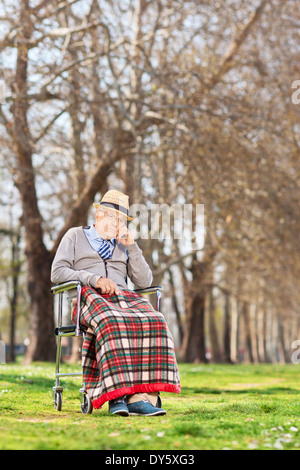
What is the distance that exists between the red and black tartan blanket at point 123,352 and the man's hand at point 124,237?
0.60 metres

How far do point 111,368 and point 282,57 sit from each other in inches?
514

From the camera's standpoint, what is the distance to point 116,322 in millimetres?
4980

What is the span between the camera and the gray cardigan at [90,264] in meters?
5.46

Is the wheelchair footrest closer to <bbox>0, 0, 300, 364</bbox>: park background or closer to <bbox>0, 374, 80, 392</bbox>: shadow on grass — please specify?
<bbox>0, 374, 80, 392</bbox>: shadow on grass

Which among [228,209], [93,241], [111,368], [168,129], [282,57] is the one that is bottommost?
[111,368]

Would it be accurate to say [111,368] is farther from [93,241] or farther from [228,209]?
[228,209]

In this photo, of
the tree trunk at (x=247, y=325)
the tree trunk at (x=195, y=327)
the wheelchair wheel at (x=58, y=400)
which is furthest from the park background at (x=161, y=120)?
the tree trunk at (x=247, y=325)

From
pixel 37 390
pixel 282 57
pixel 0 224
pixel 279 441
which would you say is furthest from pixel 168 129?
pixel 0 224

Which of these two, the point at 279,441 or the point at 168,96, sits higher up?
the point at 168,96

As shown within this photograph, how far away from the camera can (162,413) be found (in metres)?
4.85

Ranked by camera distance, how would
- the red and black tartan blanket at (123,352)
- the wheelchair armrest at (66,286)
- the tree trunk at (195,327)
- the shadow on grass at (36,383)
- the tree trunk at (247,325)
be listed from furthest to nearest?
the tree trunk at (247,325) < the tree trunk at (195,327) < the shadow on grass at (36,383) < the wheelchair armrest at (66,286) < the red and black tartan blanket at (123,352)

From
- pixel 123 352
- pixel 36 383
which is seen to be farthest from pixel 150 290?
pixel 36 383

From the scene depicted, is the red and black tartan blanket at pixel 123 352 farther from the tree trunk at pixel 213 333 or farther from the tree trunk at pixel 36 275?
the tree trunk at pixel 213 333

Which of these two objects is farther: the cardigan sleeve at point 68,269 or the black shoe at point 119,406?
the cardigan sleeve at point 68,269
